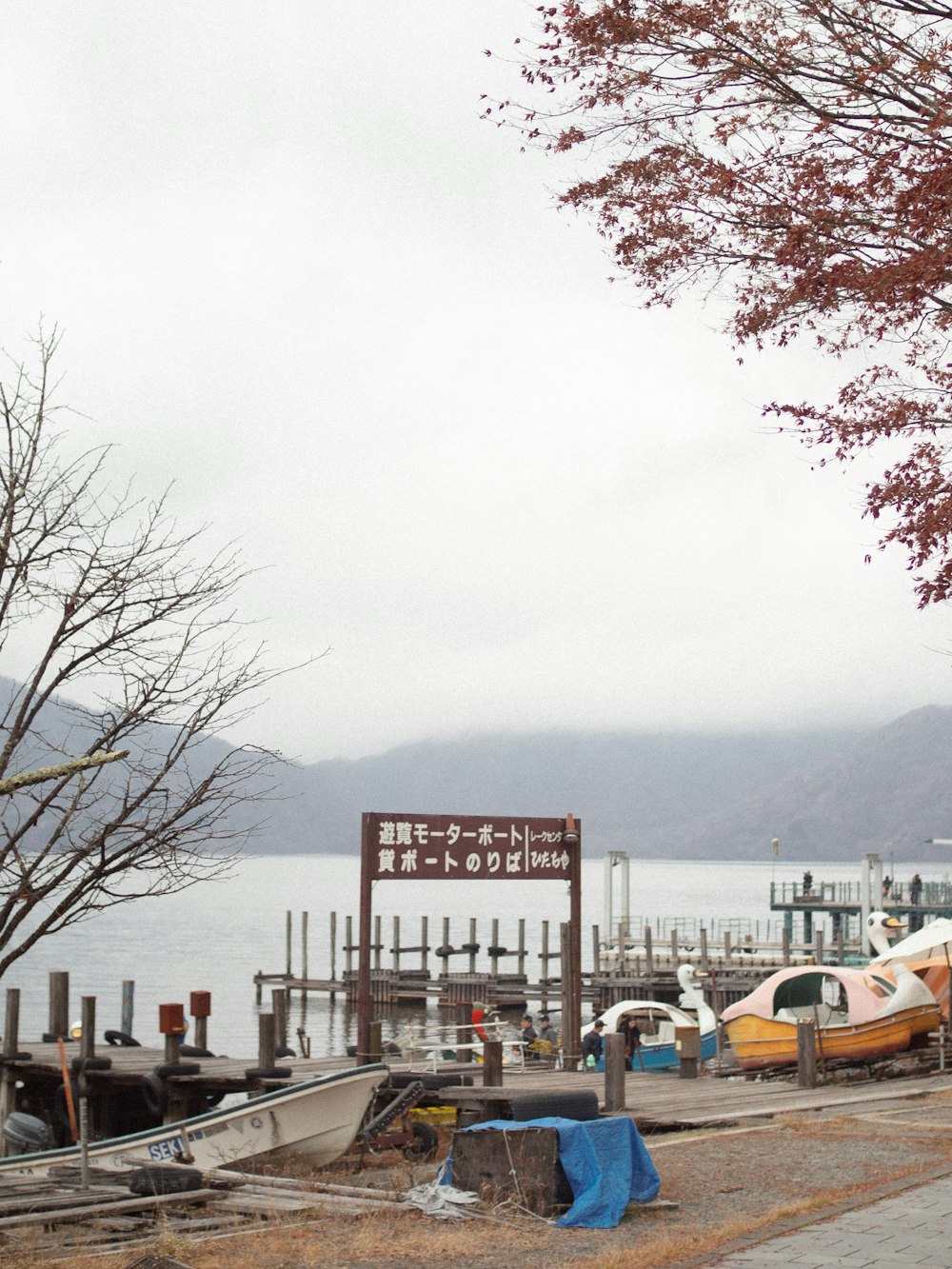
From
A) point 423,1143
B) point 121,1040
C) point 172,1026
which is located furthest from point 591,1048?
point 423,1143

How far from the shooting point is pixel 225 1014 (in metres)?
60.8

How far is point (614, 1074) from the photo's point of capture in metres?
16.1

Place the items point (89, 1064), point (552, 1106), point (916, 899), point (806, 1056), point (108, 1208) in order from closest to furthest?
point (108, 1208) < point (552, 1106) < point (806, 1056) < point (89, 1064) < point (916, 899)

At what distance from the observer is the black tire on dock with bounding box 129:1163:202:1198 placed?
12180 mm

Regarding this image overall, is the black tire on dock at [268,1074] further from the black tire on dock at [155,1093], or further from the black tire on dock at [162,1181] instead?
the black tire on dock at [162,1181]

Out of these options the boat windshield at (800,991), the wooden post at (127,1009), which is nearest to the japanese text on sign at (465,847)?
the boat windshield at (800,991)

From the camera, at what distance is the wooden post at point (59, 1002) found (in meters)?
22.7

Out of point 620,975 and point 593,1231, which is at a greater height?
point 593,1231

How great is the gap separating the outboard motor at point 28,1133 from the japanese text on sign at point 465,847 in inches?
258

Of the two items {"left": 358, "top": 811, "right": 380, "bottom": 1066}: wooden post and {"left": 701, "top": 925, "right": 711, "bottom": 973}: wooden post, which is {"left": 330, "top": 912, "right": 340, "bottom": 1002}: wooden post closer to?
{"left": 701, "top": 925, "right": 711, "bottom": 973}: wooden post

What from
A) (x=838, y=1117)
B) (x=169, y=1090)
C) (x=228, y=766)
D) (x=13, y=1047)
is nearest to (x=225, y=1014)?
(x=13, y=1047)

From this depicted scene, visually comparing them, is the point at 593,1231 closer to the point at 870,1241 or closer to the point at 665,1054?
the point at 870,1241

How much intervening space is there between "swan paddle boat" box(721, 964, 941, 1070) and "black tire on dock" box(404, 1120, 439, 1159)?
7783 mm

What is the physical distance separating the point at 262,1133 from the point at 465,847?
185 inches
